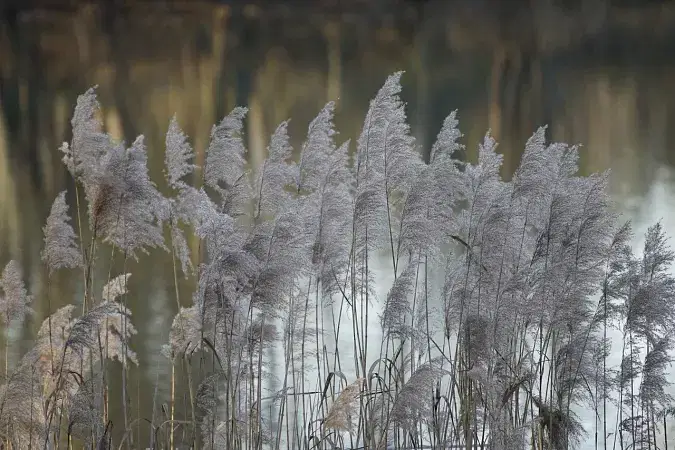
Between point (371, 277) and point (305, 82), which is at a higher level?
point (305, 82)

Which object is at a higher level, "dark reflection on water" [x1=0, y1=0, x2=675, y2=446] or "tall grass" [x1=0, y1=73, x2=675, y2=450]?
"dark reflection on water" [x1=0, y1=0, x2=675, y2=446]

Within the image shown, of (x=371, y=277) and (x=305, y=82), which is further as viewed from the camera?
(x=305, y=82)

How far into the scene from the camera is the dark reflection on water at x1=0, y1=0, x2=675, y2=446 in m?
13.8

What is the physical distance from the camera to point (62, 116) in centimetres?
2336

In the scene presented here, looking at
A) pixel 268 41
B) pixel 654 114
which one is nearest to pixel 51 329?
pixel 654 114

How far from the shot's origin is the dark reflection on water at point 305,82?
1375cm

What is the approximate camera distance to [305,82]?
2872 cm

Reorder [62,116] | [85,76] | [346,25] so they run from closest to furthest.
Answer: [62,116], [85,76], [346,25]

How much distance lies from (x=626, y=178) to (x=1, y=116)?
14689 millimetres

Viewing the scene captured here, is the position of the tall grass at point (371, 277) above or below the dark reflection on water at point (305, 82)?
below

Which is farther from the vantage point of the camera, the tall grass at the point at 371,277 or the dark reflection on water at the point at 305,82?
the dark reflection on water at the point at 305,82

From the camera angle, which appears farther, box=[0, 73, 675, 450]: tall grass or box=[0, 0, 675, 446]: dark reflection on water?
box=[0, 0, 675, 446]: dark reflection on water

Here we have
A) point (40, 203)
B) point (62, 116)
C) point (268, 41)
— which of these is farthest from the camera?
point (268, 41)

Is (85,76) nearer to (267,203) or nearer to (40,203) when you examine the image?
(40,203)
